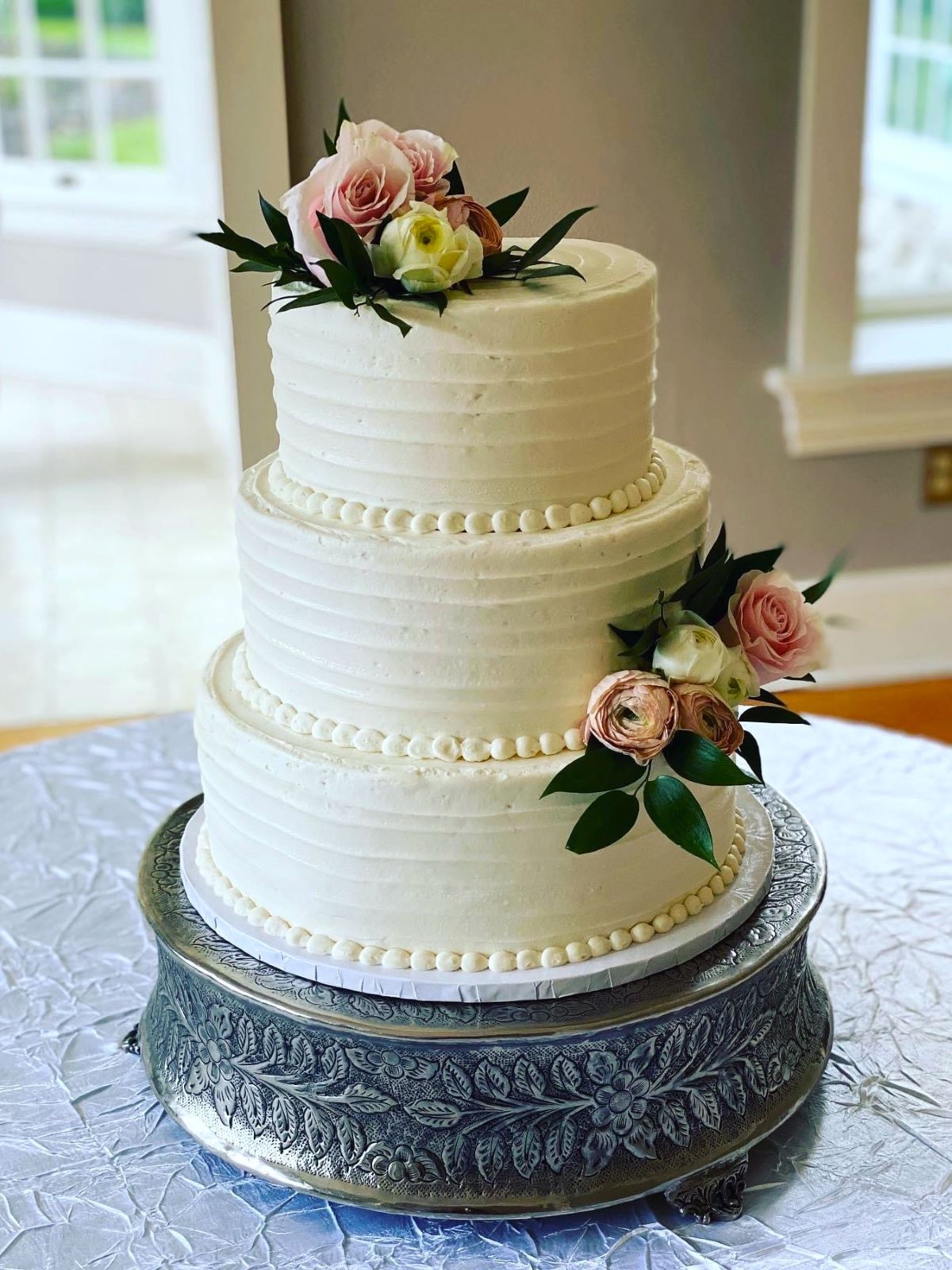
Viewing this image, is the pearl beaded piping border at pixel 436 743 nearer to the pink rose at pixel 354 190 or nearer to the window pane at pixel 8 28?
the pink rose at pixel 354 190

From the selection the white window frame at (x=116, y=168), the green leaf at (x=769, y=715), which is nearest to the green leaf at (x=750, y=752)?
the green leaf at (x=769, y=715)

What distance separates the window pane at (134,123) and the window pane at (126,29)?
11cm

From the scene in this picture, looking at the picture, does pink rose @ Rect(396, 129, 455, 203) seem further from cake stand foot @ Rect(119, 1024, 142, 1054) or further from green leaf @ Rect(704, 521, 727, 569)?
cake stand foot @ Rect(119, 1024, 142, 1054)

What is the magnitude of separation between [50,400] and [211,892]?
16.7ft

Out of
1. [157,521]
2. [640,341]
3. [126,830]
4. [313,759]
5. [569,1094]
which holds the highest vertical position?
[640,341]

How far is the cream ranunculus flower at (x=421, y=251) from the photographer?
126 centimetres

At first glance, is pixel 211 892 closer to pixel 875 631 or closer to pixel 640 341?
pixel 640 341

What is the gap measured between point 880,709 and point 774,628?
219 cm

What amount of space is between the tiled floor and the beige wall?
1478mm

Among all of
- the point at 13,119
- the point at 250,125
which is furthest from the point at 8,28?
the point at 250,125

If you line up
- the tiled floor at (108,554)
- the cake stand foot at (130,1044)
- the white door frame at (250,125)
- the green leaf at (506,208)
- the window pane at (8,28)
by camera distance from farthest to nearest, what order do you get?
1. the window pane at (8,28)
2. the tiled floor at (108,554)
3. the white door frame at (250,125)
4. the cake stand foot at (130,1044)
5. the green leaf at (506,208)

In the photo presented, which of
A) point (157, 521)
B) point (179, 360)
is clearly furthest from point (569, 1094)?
point (179, 360)

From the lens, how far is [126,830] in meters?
2.01

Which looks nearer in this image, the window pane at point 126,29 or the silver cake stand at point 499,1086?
the silver cake stand at point 499,1086
